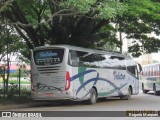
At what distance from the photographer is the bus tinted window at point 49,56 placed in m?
22.5

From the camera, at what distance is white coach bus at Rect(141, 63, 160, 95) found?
122 ft

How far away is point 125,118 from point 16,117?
4029mm

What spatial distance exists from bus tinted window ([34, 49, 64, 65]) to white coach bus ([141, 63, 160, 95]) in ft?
53.1

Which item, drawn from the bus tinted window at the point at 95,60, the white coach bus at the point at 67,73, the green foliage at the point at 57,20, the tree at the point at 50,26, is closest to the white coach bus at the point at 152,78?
the bus tinted window at the point at 95,60

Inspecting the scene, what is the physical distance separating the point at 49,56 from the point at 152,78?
61.0 feet

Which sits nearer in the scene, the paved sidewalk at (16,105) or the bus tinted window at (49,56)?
the paved sidewalk at (16,105)

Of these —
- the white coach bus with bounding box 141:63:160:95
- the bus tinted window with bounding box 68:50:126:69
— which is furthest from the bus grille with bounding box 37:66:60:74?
the white coach bus with bounding box 141:63:160:95

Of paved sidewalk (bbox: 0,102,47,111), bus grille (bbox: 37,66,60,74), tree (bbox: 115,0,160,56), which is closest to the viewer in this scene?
paved sidewalk (bbox: 0,102,47,111)

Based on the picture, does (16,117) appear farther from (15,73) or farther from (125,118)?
(15,73)

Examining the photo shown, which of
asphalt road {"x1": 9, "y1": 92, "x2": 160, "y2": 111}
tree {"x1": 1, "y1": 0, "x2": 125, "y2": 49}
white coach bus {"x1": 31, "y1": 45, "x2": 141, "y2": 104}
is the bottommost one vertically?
asphalt road {"x1": 9, "y1": 92, "x2": 160, "y2": 111}

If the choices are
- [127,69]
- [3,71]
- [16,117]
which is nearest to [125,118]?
[16,117]

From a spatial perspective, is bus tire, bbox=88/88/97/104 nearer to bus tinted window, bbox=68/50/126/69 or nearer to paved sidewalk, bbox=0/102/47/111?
bus tinted window, bbox=68/50/126/69

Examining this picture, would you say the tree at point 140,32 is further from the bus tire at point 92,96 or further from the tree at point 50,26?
the bus tire at point 92,96

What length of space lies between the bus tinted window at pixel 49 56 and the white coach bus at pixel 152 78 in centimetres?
1620
